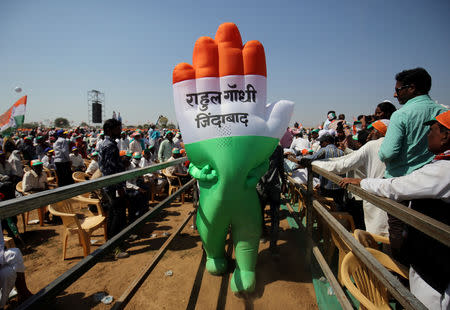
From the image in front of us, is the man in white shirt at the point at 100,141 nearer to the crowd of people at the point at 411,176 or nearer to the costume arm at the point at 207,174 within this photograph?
the costume arm at the point at 207,174

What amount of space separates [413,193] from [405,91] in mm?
1548

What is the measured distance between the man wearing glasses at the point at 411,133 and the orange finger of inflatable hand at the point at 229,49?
1.61 metres

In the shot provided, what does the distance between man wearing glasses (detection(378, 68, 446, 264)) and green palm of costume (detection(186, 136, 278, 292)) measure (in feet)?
3.68

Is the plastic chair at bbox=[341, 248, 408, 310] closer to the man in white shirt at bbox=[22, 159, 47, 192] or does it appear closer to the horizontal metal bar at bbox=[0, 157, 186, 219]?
the horizontal metal bar at bbox=[0, 157, 186, 219]

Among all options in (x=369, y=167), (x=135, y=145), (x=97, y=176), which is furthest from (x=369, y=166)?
(x=135, y=145)

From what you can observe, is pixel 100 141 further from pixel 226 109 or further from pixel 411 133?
pixel 411 133

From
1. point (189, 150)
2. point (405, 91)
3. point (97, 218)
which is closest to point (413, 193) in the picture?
point (405, 91)

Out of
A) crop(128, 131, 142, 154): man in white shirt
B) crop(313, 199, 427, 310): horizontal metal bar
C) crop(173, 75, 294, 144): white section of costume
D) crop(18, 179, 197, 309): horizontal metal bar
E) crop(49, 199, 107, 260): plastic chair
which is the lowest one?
crop(49, 199, 107, 260): plastic chair

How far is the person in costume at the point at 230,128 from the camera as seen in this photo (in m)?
2.21

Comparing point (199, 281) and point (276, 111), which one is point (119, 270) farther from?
point (276, 111)

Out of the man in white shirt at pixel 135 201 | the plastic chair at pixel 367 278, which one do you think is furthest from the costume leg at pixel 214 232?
the man in white shirt at pixel 135 201

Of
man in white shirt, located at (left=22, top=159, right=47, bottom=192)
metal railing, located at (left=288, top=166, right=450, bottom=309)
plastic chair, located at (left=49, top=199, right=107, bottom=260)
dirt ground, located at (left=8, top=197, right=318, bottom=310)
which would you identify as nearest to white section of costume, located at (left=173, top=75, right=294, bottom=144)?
metal railing, located at (left=288, top=166, right=450, bottom=309)

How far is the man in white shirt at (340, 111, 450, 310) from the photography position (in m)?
1.24

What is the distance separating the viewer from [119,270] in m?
3.21
